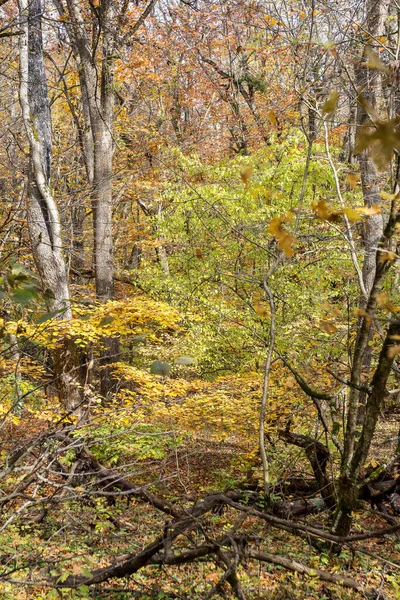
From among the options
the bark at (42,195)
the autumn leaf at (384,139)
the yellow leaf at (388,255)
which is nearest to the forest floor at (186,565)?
the yellow leaf at (388,255)

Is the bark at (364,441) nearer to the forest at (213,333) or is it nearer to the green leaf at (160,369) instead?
the forest at (213,333)

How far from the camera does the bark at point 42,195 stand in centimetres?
772

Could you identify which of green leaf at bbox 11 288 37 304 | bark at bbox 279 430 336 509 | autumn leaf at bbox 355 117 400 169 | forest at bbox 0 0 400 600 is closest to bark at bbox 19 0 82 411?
forest at bbox 0 0 400 600

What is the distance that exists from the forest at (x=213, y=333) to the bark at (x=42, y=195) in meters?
0.04

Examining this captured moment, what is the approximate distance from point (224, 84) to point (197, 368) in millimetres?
10206

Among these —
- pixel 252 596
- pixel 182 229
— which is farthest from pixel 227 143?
pixel 252 596

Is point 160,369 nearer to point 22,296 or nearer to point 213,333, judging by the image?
point 22,296

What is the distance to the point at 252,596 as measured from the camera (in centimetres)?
347

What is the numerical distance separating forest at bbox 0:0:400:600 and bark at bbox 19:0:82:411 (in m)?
0.04

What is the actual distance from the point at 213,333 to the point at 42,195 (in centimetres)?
432

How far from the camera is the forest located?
2.80m

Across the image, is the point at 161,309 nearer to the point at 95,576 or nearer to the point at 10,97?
the point at 95,576

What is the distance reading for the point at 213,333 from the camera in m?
10.0

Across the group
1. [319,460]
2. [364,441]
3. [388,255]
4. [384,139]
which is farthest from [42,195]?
[384,139]
